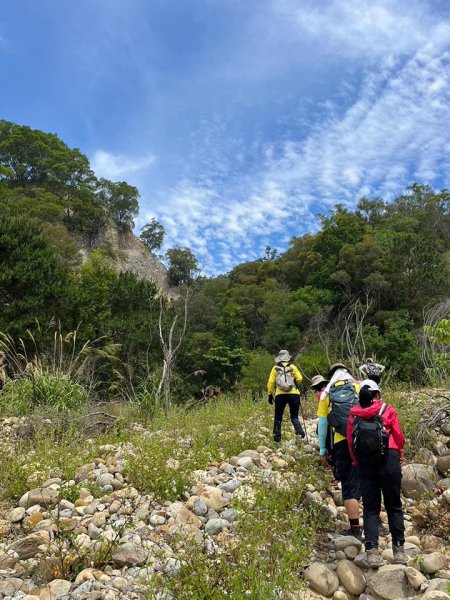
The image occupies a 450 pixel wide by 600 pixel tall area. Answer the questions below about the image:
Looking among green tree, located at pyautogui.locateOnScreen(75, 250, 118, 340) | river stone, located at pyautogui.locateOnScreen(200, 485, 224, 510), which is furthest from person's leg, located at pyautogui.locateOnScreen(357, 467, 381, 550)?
green tree, located at pyautogui.locateOnScreen(75, 250, 118, 340)

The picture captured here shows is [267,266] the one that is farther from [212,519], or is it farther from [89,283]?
[212,519]

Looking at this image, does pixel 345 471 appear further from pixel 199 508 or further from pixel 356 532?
pixel 199 508

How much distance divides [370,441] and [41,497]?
2.79m

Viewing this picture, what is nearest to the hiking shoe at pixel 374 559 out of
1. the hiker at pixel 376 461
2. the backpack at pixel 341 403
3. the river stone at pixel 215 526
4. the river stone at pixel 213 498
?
the hiker at pixel 376 461

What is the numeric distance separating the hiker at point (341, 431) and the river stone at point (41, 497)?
243 centimetres

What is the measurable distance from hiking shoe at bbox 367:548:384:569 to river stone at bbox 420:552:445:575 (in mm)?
279

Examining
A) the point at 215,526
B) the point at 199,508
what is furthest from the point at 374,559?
the point at 199,508

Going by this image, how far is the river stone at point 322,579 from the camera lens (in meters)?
2.91

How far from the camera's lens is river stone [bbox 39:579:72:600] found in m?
2.63

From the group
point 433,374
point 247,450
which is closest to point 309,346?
point 433,374

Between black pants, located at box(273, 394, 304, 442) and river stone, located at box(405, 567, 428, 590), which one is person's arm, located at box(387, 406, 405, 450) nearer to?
river stone, located at box(405, 567, 428, 590)

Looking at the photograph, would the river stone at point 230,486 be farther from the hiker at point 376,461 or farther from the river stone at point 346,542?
the hiker at point 376,461

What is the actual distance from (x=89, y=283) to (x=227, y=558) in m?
20.4

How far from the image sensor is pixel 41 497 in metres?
3.85
